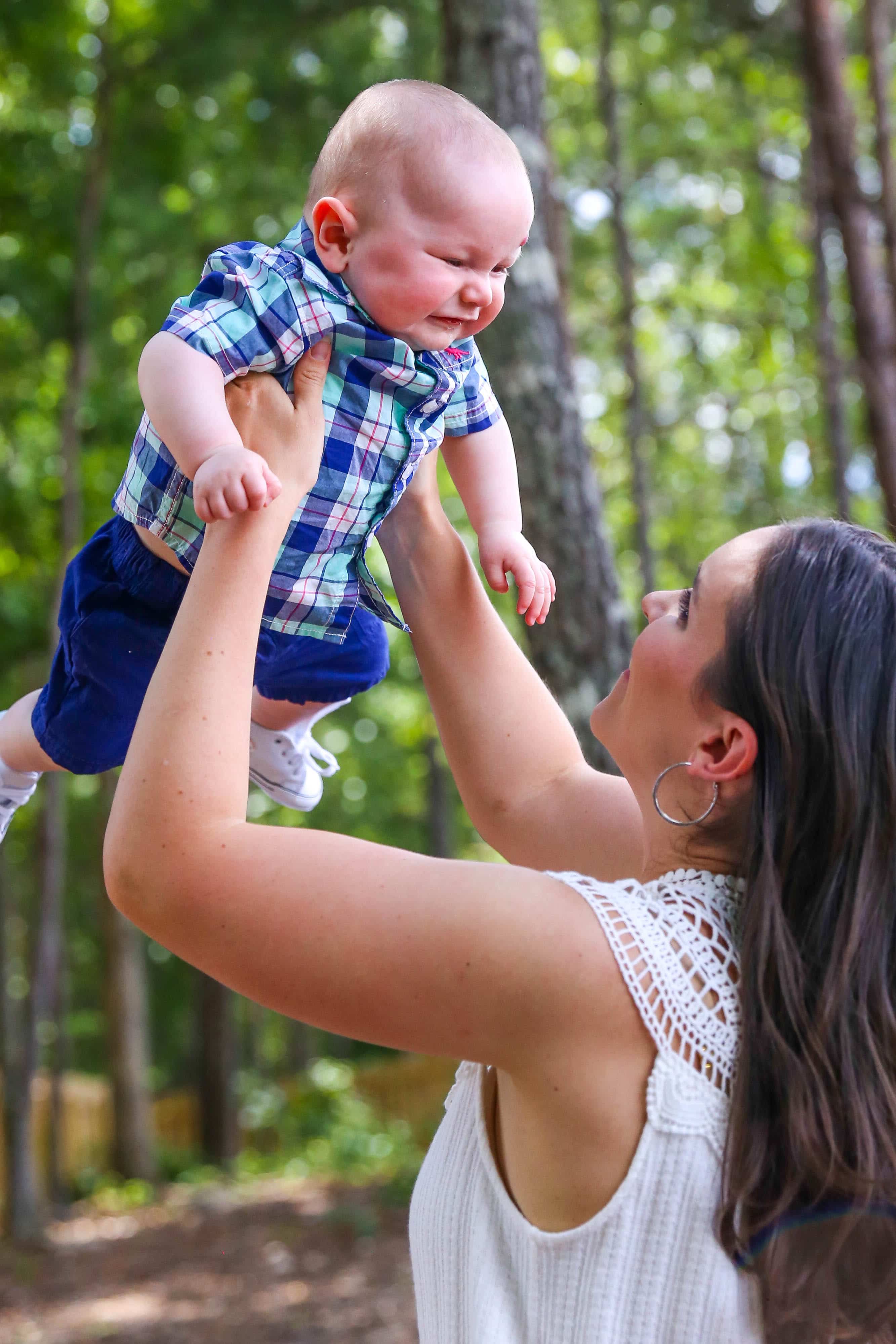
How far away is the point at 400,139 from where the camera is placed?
164 centimetres

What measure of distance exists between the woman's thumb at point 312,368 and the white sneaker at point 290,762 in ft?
2.01

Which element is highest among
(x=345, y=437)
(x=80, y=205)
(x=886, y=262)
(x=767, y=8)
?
(x=767, y=8)

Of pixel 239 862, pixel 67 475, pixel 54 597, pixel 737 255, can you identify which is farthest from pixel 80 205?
pixel 239 862

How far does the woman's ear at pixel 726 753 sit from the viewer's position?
4.79 ft

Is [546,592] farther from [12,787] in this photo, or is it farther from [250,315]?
[12,787]

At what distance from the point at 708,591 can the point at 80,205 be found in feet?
28.2

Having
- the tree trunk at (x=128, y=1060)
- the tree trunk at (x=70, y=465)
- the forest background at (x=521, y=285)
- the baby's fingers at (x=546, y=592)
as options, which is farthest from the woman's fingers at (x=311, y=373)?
the tree trunk at (x=128, y=1060)

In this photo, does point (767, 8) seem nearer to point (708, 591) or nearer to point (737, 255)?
point (737, 255)

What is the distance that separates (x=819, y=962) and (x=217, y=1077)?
15.0m

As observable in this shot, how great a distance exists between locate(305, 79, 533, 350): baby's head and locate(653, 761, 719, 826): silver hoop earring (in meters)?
0.68

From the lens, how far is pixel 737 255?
1309cm

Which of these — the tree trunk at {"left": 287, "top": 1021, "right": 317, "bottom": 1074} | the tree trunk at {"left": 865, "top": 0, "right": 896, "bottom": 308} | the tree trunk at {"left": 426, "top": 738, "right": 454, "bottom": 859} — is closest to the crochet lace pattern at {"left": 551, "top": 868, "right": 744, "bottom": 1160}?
the tree trunk at {"left": 865, "top": 0, "right": 896, "bottom": 308}

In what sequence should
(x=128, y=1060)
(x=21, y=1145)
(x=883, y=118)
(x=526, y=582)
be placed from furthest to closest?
1. (x=128, y=1060)
2. (x=21, y=1145)
3. (x=883, y=118)
4. (x=526, y=582)

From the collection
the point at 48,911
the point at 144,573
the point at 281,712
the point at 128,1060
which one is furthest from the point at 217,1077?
the point at 144,573
